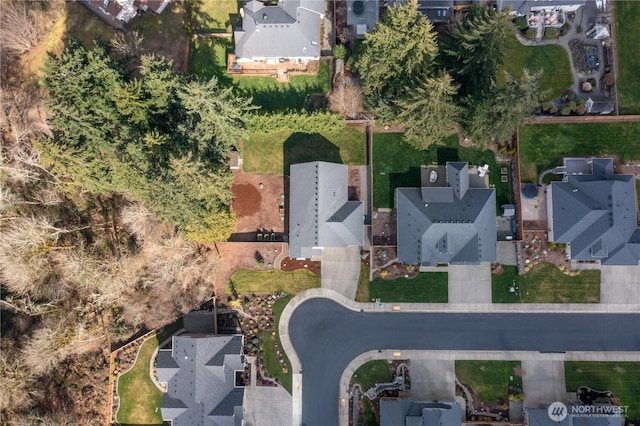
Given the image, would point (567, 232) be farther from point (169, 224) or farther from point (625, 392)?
point (169, 224)

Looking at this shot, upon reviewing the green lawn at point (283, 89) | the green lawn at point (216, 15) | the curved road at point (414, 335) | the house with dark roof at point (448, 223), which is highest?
the green lawn at point (216, 15)

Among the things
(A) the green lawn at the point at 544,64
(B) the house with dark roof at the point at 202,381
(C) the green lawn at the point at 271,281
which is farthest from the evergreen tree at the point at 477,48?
(B) the house with dark roof at the point at 202,381

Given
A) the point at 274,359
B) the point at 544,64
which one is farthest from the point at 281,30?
the point at 274,359

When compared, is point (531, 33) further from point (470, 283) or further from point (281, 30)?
point (470, 283)

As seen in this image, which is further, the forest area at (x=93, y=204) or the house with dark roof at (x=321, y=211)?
the house with dark roof at (x=321, y=211)

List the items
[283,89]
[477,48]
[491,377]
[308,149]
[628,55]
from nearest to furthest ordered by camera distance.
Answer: [477,48] → [491,377] → [628,55] → [308,149] → [283,89]

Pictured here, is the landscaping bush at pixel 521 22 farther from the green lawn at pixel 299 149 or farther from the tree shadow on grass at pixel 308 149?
the tree shadow on grass at pixel 308 149
